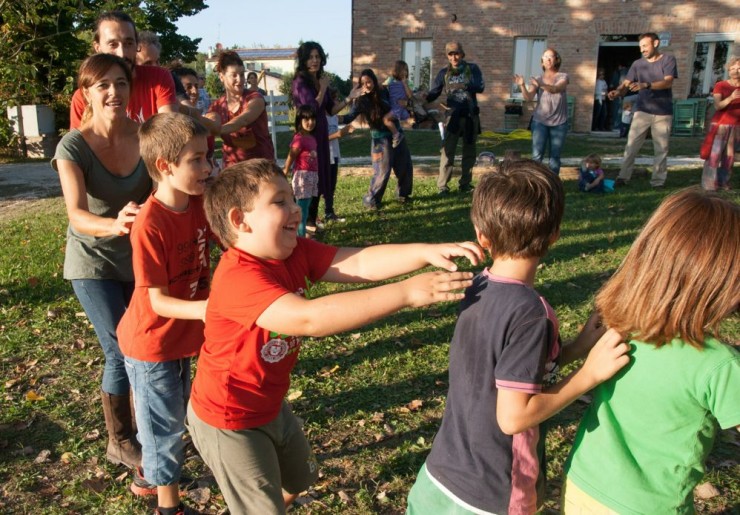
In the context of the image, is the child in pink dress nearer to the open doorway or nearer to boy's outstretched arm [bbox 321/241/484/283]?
boy's outstretched arm [bbox 321/241/484/283]

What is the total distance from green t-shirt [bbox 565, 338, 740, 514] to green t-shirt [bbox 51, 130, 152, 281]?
2490mm

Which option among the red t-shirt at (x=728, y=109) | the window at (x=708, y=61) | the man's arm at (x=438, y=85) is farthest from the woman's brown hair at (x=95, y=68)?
the window at (x=708, y=61)

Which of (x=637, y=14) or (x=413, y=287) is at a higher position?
(x=637, y=14)

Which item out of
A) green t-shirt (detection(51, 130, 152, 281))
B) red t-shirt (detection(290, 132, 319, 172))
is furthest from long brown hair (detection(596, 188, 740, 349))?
red t-shirt (detection(290, 132, 319, 172))

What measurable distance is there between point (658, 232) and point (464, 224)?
6648mm

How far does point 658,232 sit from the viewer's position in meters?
1.84

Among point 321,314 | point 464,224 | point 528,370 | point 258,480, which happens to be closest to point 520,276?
point 528,370

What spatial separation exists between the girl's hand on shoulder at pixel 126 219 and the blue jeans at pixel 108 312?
2.11 feet

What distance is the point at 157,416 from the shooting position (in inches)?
114

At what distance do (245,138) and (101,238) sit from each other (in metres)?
3.25

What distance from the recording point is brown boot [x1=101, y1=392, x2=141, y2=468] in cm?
350

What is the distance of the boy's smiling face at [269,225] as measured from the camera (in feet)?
7.34

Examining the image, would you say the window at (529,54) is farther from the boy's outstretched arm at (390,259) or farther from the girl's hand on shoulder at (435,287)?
the girl's hand on shoulder at (435,287)

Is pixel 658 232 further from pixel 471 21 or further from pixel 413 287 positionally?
pixel 471 21
